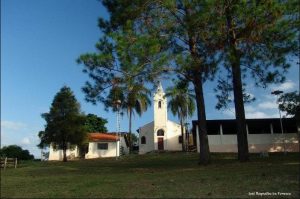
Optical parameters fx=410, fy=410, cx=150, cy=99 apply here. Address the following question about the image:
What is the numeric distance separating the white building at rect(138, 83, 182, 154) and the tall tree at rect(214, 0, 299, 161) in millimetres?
32884

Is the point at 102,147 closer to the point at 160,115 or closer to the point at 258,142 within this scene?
the point at 160,115

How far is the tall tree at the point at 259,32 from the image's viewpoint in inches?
698

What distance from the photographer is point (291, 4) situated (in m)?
17.8

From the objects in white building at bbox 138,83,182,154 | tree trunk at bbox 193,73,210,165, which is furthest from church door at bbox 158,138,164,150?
tree trunk at bbox 193,73,210,165

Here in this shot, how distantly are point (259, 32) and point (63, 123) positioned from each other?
86.0 feet

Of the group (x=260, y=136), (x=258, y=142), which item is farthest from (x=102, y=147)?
(x=260, y=136)

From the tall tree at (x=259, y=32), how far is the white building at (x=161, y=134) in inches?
1295

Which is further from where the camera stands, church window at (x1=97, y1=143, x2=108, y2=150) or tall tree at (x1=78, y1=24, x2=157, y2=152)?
church window at (x1=97, y1=143, x2=108, y2=150)

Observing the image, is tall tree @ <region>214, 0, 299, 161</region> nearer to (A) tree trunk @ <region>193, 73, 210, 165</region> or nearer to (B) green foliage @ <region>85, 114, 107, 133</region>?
(A) tree trunk @ <region>193, 73, 210, 165</region>

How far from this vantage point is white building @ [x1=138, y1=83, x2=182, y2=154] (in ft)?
174

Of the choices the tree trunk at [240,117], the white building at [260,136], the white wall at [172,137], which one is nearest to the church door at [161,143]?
the white wall at [172,137]

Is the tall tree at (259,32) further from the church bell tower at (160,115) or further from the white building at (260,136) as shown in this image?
the church bell tower at (160,115)

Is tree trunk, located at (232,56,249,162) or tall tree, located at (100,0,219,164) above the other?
tall tree, located at (100,0,219,164)

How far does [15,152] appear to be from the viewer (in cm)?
4734
